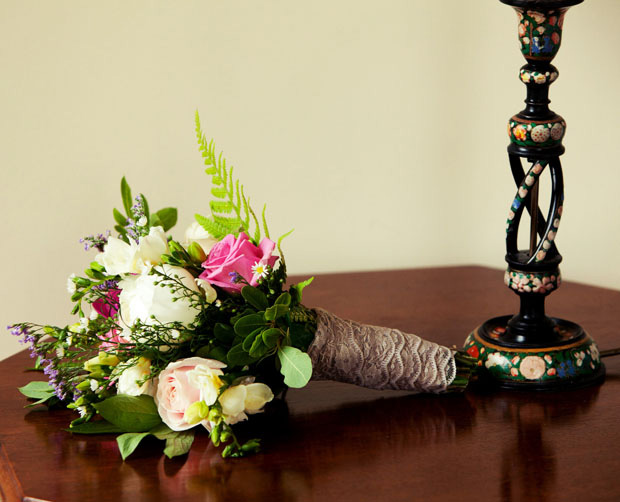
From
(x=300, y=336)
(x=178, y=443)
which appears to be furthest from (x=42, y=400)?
(x=300, y=336)

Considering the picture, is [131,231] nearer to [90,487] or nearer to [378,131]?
[90,487]

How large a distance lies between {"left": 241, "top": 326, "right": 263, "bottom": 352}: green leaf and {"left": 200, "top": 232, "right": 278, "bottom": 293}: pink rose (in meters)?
0.05

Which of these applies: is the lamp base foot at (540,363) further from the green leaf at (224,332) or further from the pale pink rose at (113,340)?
the pale pink rose at (113,340)

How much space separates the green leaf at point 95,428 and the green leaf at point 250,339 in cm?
18

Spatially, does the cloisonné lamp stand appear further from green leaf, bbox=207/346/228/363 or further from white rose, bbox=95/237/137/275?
white rose, bbox=95/237/137/275

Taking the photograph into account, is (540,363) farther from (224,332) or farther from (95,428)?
(95,428)

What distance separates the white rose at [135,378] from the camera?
90 cm

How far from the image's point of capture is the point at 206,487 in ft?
2.65

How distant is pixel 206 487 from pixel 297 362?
152 millimetres

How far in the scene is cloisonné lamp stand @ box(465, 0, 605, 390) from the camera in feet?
3.12

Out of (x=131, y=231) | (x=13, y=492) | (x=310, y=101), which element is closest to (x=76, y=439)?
(x=13, y=492)

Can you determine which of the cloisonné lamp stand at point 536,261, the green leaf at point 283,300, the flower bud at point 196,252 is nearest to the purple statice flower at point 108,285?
the flower bud at point 196,252

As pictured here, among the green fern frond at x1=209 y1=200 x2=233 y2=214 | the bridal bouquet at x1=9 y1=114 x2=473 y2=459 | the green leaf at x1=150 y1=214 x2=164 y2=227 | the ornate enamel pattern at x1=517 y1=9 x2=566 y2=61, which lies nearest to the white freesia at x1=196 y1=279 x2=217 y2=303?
the bridal bouquet at x1=9 y1=114 x2=473 y2=459

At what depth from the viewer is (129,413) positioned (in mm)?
897
